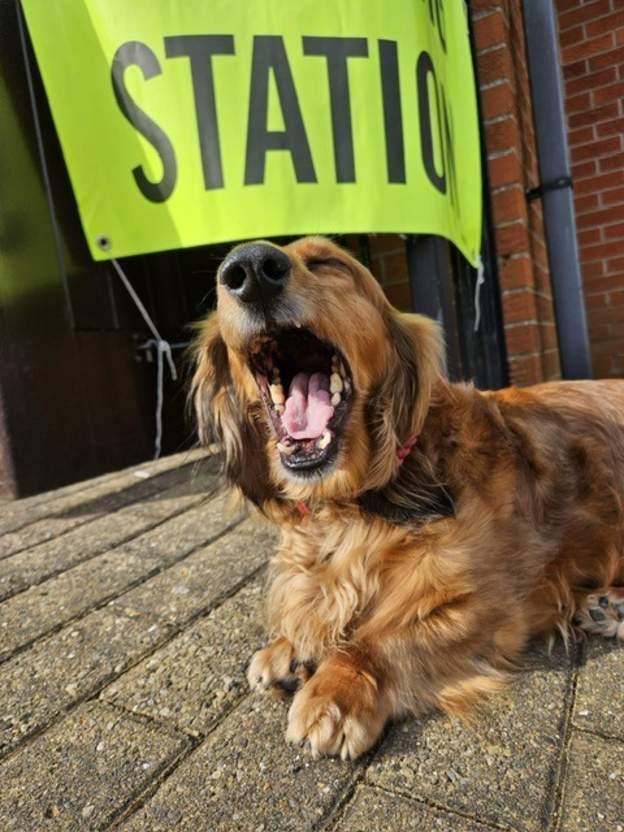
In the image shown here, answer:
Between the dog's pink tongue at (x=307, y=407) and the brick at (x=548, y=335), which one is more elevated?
the brick at (x=548, y=335)

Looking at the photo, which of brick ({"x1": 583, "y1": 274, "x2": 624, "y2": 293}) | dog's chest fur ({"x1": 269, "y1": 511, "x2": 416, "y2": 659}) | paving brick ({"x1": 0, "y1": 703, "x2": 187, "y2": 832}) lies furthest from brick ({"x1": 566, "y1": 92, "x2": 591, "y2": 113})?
paving brick ({"x1": 0, "y1": 703, "x2": 187, "y2": 832})

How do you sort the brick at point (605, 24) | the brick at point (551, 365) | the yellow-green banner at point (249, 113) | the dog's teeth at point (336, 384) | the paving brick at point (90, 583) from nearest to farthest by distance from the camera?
the dog's teeth at point (336, 384), the paving brick at point (90, 583), the yellow-green banner at point (249, 113), the brick at point (551, 365), the brick at point (605, 24)

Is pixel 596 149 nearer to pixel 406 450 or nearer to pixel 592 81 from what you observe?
pixel 592 81

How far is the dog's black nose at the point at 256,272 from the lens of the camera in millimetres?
1491

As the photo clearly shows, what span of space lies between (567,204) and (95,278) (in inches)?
117

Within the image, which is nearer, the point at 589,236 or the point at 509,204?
the point at 509,204

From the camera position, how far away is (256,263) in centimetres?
150

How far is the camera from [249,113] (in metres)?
2.68

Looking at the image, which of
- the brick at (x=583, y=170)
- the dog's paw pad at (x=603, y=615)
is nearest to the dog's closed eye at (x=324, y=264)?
the dog's paw pad at (x=603, y=615)

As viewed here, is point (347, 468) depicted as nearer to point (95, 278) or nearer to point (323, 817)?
point (323, 817)

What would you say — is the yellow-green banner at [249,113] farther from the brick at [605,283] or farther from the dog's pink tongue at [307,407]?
the brick at [605,283]

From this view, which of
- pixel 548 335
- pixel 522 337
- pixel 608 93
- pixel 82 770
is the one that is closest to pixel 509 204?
pixel 522 337

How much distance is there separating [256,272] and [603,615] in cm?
132

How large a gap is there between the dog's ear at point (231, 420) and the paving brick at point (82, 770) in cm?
74
